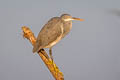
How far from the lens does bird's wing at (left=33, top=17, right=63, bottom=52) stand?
2.00 meters

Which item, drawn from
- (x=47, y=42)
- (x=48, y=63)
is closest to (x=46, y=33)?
(x=47, y=42)

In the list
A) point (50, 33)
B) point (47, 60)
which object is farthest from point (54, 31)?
point (47, 60)

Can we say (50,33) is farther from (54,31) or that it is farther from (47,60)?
(47,60)

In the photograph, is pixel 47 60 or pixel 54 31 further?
pixel 47 60

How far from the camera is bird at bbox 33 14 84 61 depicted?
6.52 ft

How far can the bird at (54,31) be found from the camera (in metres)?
1.99

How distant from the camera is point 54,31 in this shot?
6.57 ft

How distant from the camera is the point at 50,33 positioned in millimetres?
2012

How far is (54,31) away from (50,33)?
0.09 ft

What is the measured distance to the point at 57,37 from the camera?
2.01 m

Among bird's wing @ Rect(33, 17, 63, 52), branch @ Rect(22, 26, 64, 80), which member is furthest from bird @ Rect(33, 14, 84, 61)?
branch @ Rect(22, 26, 64, 80)

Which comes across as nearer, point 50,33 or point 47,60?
point 50,33

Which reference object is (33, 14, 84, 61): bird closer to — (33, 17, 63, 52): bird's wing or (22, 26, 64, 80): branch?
(33, 17, 63, 52): bird's wing

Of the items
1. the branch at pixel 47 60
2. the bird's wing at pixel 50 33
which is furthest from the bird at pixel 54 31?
the branch at pixel 47 60
